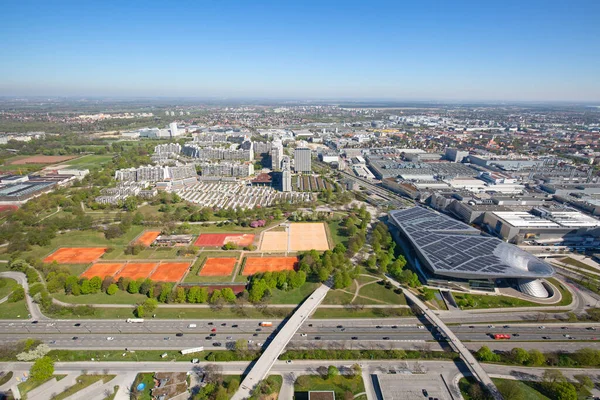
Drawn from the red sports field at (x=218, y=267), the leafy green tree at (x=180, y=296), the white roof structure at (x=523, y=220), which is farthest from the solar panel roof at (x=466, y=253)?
the leafy green tree at (x=180, y=296)

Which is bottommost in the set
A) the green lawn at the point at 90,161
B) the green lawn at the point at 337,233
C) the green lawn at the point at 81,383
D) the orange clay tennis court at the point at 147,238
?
the green lawn at the point at 81,383

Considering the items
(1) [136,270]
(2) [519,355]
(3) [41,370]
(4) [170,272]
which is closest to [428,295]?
(2) [519,355]

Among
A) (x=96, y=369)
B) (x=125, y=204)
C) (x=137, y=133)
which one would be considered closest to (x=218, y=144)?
(x=137, y=133)

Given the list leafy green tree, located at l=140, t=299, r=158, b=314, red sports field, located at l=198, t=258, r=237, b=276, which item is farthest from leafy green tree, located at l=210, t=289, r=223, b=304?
leafy green tree, located at l=140, t=299, r=158, b=314

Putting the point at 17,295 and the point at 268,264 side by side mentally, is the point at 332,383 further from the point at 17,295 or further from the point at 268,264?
the point at 17,295

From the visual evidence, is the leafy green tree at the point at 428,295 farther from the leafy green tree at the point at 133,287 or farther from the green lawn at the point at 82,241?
the green lawn at the point at 82,241

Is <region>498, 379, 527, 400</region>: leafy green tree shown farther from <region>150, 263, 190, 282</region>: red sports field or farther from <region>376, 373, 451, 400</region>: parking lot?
<region>150, 263, 190, 282</region>: red sports field
